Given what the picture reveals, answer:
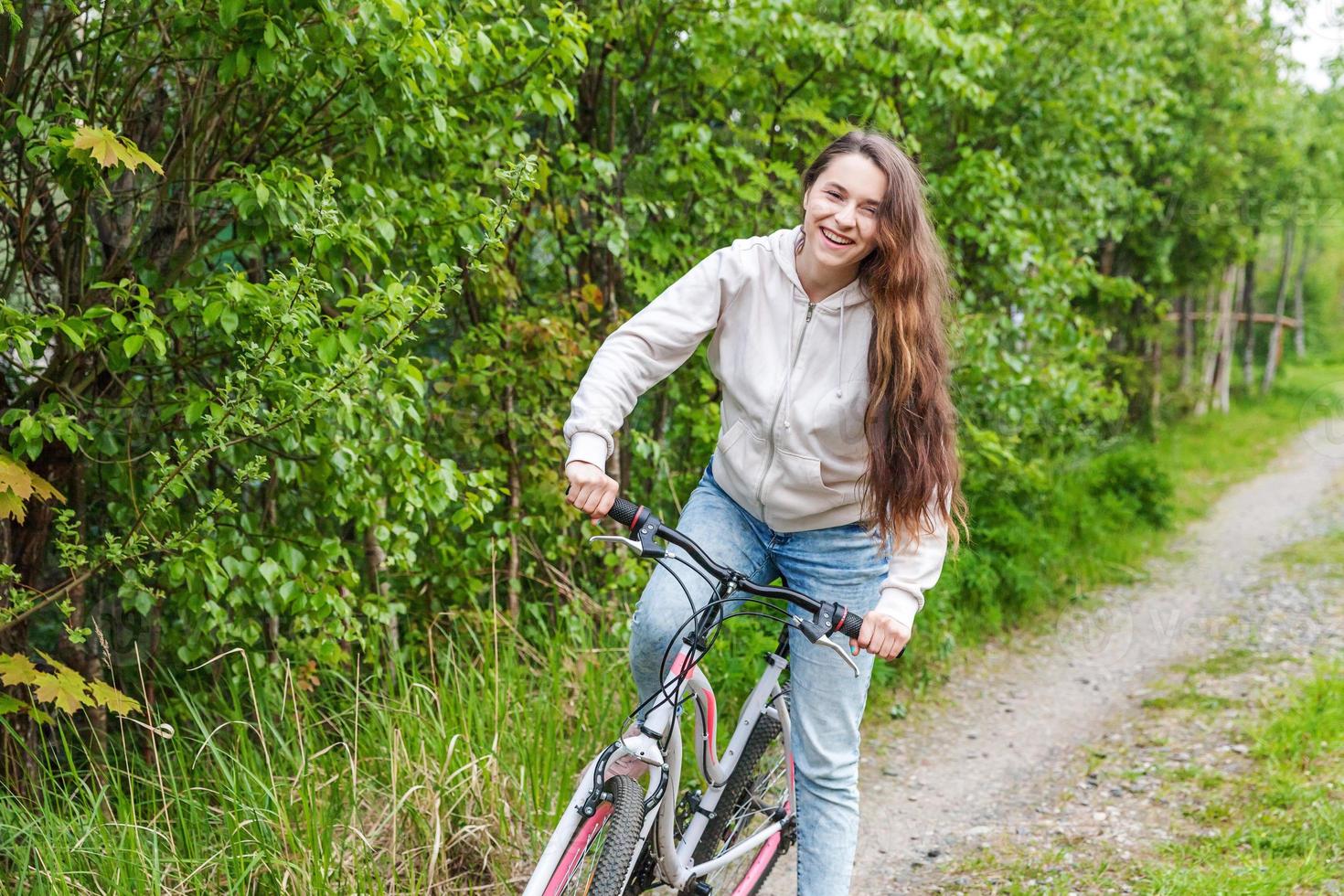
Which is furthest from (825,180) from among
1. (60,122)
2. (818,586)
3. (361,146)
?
(60,122)

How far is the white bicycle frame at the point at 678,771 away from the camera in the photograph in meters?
2.59

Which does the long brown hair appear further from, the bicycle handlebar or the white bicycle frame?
the white bicycle frame

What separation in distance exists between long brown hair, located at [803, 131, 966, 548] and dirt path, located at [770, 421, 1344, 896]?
5.57ft

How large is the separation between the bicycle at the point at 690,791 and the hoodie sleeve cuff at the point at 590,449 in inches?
4.2

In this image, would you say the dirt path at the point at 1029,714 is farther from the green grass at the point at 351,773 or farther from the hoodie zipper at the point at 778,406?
the hoodie zipper at the point at 778,406

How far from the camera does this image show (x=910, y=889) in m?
3.96

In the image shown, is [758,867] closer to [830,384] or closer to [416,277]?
[830,384]

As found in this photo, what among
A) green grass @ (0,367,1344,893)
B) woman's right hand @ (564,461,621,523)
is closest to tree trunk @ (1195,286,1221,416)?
green grass @ (0,367,1344,893)

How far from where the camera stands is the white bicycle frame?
2.59 meters

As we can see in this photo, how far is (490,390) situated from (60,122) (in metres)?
1.95

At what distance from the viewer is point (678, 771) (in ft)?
9.35

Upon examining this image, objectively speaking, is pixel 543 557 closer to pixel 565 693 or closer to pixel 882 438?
pixel 565 693

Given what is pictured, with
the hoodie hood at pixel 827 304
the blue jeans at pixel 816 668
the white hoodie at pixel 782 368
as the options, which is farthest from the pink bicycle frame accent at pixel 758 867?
the hoodie hood at pixel 827 304

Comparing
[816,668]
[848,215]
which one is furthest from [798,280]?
[816,668]
